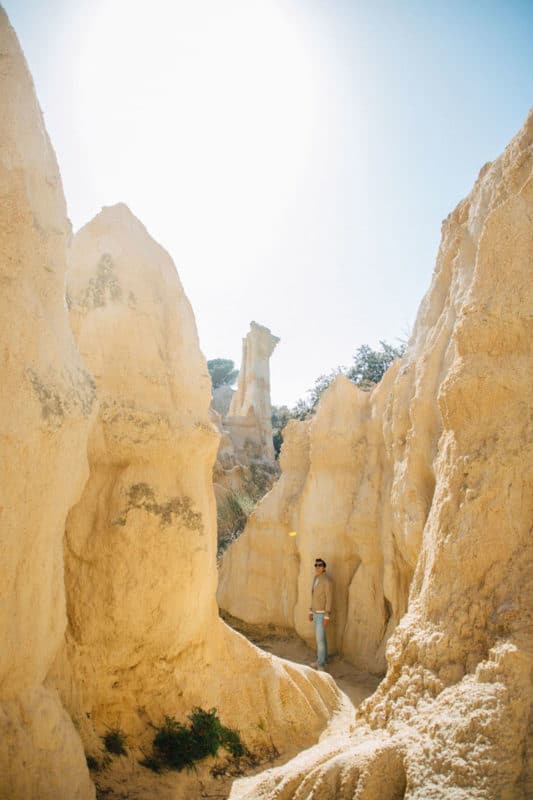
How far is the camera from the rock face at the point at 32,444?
124 inches

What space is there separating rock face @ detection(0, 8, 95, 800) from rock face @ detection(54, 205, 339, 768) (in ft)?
3.26

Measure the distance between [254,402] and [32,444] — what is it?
71.3 ft

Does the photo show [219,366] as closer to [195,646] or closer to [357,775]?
[195,646]

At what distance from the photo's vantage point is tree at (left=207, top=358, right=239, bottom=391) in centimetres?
4182

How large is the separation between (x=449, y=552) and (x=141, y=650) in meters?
2.87

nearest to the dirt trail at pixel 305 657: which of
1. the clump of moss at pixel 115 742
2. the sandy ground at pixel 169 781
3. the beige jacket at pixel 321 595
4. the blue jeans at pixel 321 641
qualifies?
the blue jeans at pixel 321 641

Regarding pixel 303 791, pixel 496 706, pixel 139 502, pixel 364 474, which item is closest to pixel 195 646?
pixel 139 502

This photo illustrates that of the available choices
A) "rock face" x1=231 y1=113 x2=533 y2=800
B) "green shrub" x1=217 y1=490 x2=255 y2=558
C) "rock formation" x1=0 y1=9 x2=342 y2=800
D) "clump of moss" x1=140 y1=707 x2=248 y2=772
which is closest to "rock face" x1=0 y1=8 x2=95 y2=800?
"rock formation" x1=0 y1=9 x2=342 y2=800

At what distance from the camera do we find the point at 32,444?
3.27 m

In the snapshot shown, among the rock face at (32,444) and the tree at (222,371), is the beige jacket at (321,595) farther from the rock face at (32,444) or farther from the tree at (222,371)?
the tree at (222,371)

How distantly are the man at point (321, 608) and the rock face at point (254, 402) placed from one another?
42.6 feet

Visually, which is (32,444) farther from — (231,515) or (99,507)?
(231,515)

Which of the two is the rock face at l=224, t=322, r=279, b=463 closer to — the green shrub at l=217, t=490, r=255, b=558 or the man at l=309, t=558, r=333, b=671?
the green shrub at l=217, t=490, r=255, b=558

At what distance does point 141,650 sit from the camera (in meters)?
4.88
